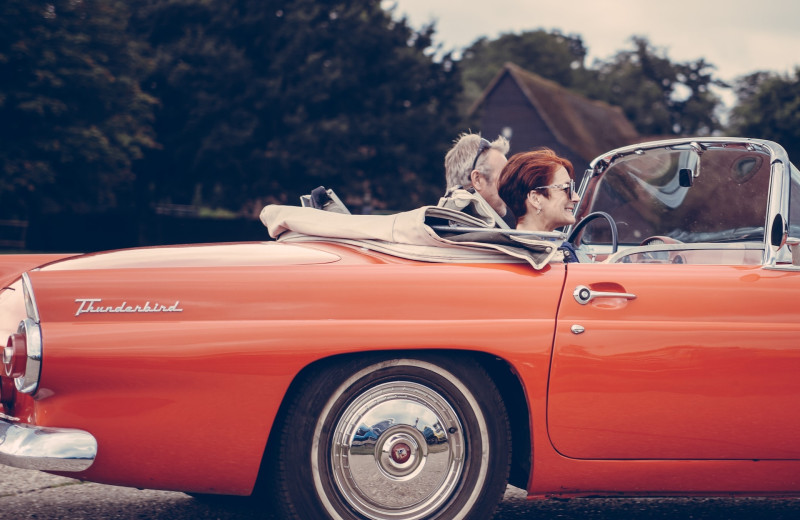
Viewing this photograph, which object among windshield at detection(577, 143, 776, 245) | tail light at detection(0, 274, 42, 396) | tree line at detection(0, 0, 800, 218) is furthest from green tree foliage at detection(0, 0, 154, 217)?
tail light at detection(0, 274, 42, 396)

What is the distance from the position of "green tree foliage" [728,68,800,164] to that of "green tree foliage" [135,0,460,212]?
19981mm

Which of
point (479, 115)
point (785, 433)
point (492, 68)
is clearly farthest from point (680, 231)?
point (492, 68)

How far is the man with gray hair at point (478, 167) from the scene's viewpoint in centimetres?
477

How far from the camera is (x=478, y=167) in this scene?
4.79 meters

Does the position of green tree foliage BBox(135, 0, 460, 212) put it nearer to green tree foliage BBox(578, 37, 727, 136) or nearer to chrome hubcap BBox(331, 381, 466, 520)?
chrome hubcap BBox(331, 381, 466, 520)

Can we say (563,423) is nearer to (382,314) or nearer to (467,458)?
(467,458)

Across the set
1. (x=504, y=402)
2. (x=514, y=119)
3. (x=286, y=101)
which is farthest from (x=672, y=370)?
(x=514, y=119)

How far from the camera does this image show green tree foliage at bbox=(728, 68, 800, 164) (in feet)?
143

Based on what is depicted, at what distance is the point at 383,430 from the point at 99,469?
82 cm

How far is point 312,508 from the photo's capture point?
280 centimetres

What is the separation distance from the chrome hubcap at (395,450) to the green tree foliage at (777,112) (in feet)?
142

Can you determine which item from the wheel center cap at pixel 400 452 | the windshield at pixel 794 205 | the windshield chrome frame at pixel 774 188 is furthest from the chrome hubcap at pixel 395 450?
the windshield at pixel 794 205

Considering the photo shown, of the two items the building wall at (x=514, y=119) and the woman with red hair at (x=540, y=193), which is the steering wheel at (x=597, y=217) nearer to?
the woman with red hair at (x=540, y=193)

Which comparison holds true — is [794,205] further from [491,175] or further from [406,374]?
[491,175]
